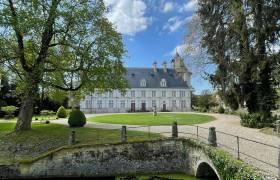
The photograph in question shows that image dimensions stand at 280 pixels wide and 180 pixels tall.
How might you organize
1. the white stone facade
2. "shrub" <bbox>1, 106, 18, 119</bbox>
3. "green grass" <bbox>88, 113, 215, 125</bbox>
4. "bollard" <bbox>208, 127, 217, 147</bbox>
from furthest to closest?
the white stone facade → "shrub" <bbox>1, 106, 18, 119</bbox> → "green grass" <bbox>88, 113, 215, 125</bbox> → "bollard" <bbox>208, 127, 217, 147</bbox>

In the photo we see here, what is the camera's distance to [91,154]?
1620cm

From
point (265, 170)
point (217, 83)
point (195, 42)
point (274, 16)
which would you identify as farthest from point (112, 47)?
point (265, 170)

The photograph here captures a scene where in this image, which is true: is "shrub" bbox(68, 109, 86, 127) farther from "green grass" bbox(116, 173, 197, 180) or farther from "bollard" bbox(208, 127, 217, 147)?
"bollard" bbox(208, 127, 217, 147)

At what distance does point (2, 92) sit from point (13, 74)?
28320 millimetres

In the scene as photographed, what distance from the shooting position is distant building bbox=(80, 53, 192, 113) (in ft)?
198

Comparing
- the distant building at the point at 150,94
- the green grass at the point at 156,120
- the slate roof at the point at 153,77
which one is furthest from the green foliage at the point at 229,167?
the slate roof at the point at 153,77

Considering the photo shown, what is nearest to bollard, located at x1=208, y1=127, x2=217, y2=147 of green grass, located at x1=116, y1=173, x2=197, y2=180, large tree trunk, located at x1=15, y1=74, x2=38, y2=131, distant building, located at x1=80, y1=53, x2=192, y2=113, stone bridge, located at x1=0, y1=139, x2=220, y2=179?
green grass, located at x1=116, y1=173, x2=197, y2=180

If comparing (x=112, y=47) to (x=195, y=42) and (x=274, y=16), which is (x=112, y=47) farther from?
(x=274, y=16)

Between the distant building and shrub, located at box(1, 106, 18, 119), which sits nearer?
shrub, located at box(1, 106, 18, 119)

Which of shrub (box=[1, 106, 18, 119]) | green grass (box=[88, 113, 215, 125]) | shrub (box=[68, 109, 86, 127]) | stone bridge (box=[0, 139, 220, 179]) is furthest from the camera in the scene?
shrub (box=[1, 106, 18, 119])

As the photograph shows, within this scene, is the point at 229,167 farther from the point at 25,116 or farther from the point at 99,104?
the point at 99,104

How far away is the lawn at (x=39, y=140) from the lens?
57.7 feet

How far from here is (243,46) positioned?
75.6ft

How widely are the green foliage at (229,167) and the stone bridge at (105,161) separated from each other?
3.51 m
